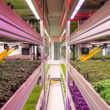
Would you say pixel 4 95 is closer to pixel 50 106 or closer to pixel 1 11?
pixel 1 11

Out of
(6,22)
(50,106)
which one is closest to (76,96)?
(50,106)

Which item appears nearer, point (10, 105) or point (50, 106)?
point (10, 105)

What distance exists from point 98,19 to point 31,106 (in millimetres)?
1350

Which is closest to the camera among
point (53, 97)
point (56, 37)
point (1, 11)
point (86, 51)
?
point (1, 11)

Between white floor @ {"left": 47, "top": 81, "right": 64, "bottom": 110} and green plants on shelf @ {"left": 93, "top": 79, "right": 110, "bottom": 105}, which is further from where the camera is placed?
white floor @ {"left": 47, "top": 81, "right": 64, "bottom": 110}

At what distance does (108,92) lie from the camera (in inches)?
28.6

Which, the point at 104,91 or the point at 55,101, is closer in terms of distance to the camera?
the point at 104,91

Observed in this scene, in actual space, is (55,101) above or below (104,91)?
below

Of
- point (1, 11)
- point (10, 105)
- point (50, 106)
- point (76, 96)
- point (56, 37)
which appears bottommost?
point (50, 106)

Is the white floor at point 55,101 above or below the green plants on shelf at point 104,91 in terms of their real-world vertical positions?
below

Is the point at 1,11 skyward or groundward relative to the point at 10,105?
skyward

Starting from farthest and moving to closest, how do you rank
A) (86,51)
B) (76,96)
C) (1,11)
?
(86,51), (76,96), (1,11)

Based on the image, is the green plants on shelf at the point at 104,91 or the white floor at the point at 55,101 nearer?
the green plants on shelf at the point at 104,91

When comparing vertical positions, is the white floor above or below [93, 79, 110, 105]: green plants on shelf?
below
